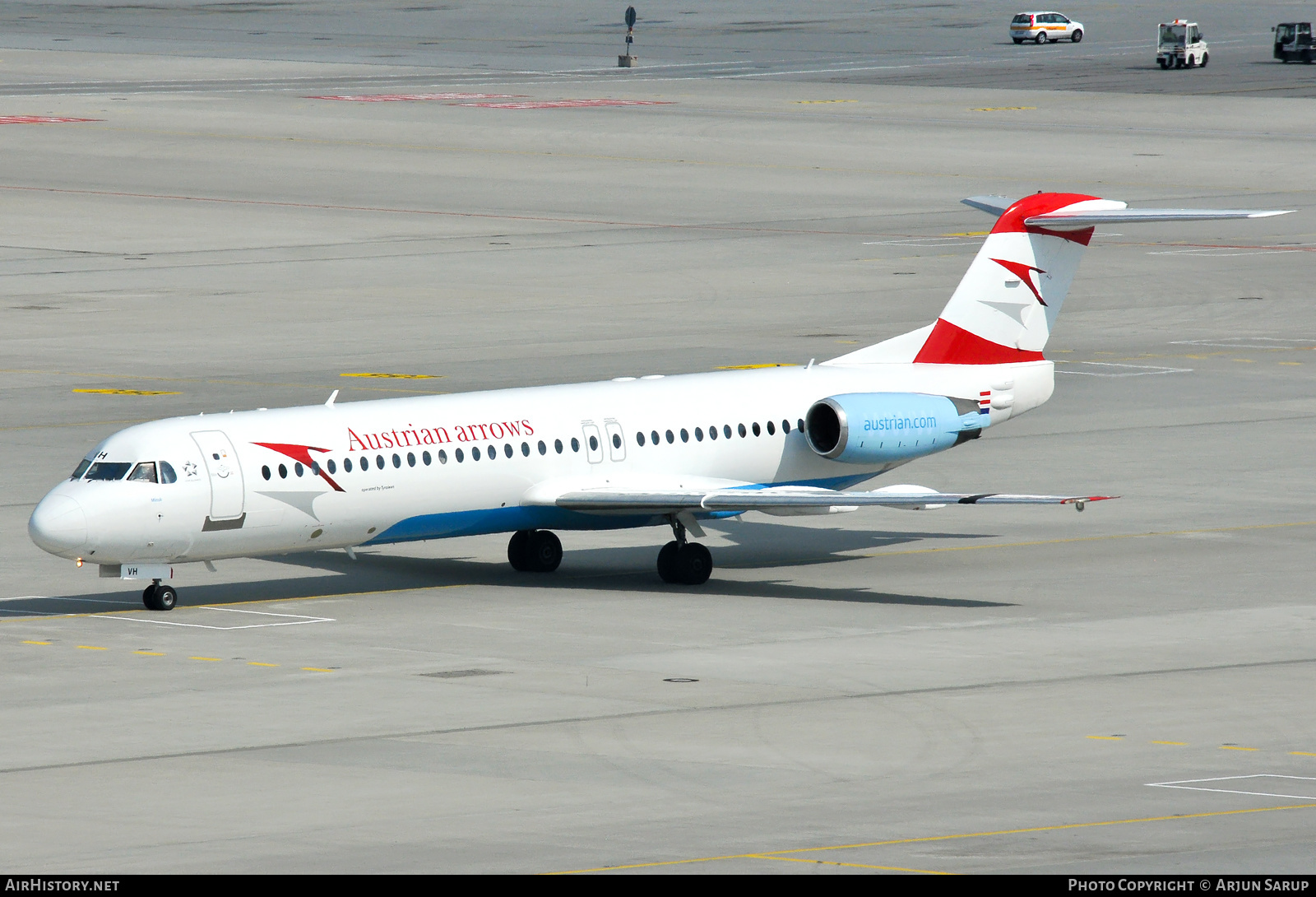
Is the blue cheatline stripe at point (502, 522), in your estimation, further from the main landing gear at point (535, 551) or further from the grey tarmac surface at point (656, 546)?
the grey tarmac surface at point (656, 546)

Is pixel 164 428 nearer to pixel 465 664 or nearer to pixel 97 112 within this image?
pixel 465 664

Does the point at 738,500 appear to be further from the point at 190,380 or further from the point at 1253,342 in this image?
the point at 1253,342

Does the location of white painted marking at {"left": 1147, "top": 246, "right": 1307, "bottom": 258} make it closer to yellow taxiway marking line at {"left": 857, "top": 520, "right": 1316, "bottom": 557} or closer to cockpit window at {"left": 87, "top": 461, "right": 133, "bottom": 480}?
yellow taxiway marking line at {"left": 857, "top": 520, "right": 1316, "bottom": 557}

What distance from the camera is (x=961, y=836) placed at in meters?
21.8

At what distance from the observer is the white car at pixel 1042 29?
153625 millimetres

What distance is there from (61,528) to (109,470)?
118 centimetres

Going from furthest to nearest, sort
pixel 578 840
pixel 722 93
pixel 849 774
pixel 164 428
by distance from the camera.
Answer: pixel 722 93, pixel 164 428, pixel 849 774, pixel 578 840

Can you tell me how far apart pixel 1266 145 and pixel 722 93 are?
3070 centimetres

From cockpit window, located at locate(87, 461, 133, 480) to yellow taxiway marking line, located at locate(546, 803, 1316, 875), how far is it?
14133 millimetres

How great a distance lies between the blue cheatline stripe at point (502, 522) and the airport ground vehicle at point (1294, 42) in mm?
107594

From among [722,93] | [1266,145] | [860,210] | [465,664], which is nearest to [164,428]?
[465,664]

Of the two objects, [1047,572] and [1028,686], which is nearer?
[1028,686]

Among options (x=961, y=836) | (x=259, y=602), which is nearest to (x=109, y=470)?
(x=259, y=602)

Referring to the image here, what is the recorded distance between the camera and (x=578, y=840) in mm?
21734
